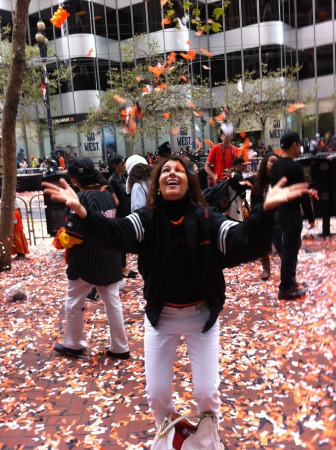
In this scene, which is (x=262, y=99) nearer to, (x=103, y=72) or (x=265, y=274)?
(x=103, y=72)

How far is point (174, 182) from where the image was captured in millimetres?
2828

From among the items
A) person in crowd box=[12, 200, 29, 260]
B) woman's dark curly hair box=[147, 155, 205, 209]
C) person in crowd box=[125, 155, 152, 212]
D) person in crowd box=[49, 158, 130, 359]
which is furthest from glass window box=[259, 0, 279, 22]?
woman's dark curly hair box=[147, 155, 205, 209]

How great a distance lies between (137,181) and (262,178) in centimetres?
181

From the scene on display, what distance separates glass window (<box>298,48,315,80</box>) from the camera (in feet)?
117

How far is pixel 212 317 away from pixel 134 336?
2.80 meters

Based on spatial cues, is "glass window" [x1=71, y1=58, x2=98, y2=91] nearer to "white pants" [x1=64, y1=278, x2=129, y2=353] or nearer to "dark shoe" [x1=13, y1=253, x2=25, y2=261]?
"dark shoe" [x1=13, y1=253, x2=25, y2=261]

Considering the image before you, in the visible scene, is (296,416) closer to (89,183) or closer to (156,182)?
(156,182)

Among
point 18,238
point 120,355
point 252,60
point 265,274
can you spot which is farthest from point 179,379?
point 252,60

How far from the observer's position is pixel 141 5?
3416 centimetres

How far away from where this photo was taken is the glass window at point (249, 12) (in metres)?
33.7

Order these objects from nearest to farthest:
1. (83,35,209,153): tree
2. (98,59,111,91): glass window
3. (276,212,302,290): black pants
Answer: (276,212,302,290): black pants < (83,35,209,153): tree < (98,59,111,91): glass window

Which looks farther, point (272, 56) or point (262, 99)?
point (272, 56)

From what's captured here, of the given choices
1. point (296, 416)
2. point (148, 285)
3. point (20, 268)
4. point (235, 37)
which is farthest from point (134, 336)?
point (235, 37)

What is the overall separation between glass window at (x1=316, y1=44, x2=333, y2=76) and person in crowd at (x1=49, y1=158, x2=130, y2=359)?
35.1 m
